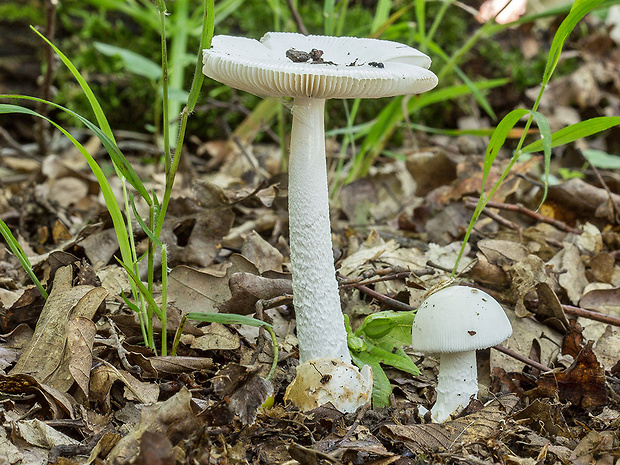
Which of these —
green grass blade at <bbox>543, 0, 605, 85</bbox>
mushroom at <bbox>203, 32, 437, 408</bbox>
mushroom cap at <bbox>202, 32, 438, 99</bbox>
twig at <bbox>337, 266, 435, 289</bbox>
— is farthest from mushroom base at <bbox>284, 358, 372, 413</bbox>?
green grass blade at <bbox>543, 0, 605, 85</bbox>

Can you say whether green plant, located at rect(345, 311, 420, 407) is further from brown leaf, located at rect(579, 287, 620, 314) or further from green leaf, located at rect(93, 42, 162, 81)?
green leaf, located at rect(93, 42, 162, 81)

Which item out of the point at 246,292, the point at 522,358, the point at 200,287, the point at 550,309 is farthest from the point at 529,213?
the point at 200,287

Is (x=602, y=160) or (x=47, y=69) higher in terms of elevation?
(x=47, y=69)

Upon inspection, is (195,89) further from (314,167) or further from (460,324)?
(460,324)

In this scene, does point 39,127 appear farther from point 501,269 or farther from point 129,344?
point 501,269

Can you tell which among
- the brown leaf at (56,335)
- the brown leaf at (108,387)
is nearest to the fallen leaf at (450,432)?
the brown leaf at (108,387)
